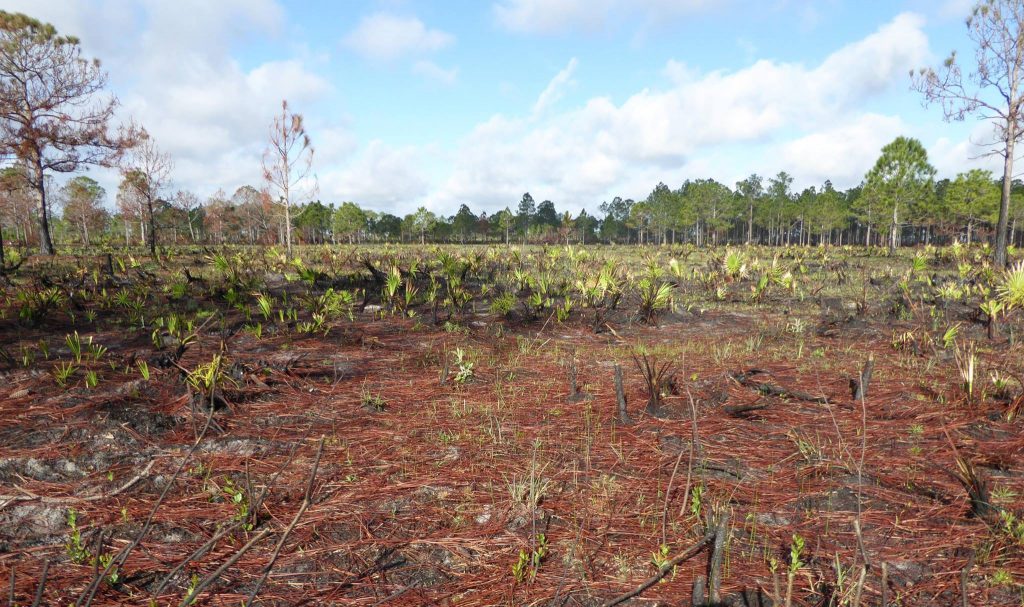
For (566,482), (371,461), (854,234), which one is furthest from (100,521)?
(854,234)

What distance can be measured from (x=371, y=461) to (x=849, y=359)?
5.41 meters

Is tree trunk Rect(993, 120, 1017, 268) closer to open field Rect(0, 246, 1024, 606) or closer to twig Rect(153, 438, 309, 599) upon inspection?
open field Rect(0, 246, 1024, 606)

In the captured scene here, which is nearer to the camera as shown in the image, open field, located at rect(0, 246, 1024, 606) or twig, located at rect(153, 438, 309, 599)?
twig, located at rect(153, 438, 309, 599)

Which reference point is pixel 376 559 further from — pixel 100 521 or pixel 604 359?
pixel 604 359

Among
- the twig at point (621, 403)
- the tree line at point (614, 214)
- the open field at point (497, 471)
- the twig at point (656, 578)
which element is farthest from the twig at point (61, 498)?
the tree line at point (614, 214)

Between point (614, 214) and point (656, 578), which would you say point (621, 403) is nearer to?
point (656, 578)

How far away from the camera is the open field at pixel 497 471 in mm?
1931

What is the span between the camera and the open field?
6.33ft

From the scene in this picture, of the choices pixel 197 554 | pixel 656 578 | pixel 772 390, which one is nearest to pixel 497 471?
pixel 656 578

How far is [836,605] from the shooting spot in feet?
5.92

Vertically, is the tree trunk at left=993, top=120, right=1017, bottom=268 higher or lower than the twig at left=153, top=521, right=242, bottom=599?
higher

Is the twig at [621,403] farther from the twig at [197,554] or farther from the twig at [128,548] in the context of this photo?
the twig at [128,548]

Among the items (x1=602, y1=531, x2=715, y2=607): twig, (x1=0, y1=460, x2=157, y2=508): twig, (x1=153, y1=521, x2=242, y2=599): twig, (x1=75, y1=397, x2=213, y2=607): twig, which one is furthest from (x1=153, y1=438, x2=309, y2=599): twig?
(x1=602, y1=531, x2=715, y2=607): twig

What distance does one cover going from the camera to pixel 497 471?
2842 mm
